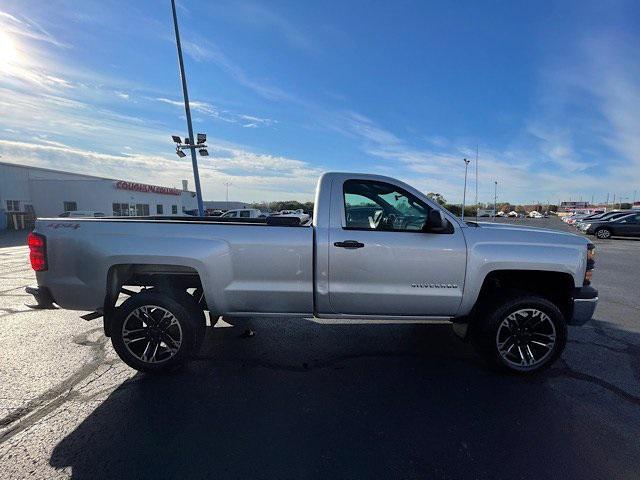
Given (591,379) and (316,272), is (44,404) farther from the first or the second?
(591,379)

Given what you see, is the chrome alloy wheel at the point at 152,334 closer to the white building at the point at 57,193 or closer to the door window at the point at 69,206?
the white building at the point at 57,193

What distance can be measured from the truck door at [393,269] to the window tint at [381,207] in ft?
0.15

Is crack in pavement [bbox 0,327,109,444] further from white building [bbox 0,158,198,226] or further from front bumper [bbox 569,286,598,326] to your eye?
white building [bbox 0,158,198,226]

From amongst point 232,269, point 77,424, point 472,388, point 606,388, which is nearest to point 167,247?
point 232,269

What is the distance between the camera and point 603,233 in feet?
66.0

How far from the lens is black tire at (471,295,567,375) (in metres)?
3.32

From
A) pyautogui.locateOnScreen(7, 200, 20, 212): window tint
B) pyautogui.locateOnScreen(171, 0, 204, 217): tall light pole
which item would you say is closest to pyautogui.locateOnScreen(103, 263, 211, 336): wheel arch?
pyautogui.locateOnScreen(171, 0, 204, 217): tall light pole

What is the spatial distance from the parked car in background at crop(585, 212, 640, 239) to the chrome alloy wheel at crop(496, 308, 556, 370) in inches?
882

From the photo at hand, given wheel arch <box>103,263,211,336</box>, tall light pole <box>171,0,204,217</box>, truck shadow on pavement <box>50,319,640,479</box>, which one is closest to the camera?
truck shadow on pavement <box>50,319,640,479</box>

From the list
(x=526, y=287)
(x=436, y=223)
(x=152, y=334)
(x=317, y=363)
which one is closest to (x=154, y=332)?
(x=152, y=334)

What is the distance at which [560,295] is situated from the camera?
11.7ft

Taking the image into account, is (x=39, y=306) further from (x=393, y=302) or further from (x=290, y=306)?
(x=393, y=302)

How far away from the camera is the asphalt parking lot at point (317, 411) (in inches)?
87.2

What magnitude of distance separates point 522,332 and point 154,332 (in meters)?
3.74
